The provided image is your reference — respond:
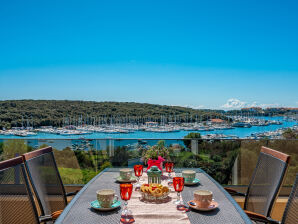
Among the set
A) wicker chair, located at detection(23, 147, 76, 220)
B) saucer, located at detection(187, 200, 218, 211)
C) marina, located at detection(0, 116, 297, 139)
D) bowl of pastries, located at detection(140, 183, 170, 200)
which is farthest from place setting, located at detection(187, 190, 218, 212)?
marina, located at detection(0, 116, 297, 139)

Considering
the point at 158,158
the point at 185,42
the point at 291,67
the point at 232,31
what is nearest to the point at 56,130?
the point at 185,42

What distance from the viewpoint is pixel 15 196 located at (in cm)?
181

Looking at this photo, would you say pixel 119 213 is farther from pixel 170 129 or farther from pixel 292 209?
pixel 170 129

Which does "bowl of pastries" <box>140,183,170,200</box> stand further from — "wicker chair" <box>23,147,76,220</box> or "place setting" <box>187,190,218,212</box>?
"wicker chair" <box>23,147,76,220</box>

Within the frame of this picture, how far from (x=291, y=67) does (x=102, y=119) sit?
28282 mm

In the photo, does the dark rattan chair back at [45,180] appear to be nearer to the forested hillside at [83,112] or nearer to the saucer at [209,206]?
the saucer at [209,206]

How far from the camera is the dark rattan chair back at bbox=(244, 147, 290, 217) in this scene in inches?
82.4

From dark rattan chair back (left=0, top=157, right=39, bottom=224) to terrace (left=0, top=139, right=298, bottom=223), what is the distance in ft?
7.52

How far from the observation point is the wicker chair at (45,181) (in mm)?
2182

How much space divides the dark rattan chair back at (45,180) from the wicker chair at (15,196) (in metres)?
0.21

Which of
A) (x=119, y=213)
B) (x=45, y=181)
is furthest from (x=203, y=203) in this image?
(x=45, y=181)

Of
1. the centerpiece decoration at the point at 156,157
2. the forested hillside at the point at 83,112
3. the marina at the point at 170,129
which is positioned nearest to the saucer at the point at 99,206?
Answer: the centerpiece decoration at the point at 156,157

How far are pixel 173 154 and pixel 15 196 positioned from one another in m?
2.75

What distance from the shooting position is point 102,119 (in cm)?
3750
